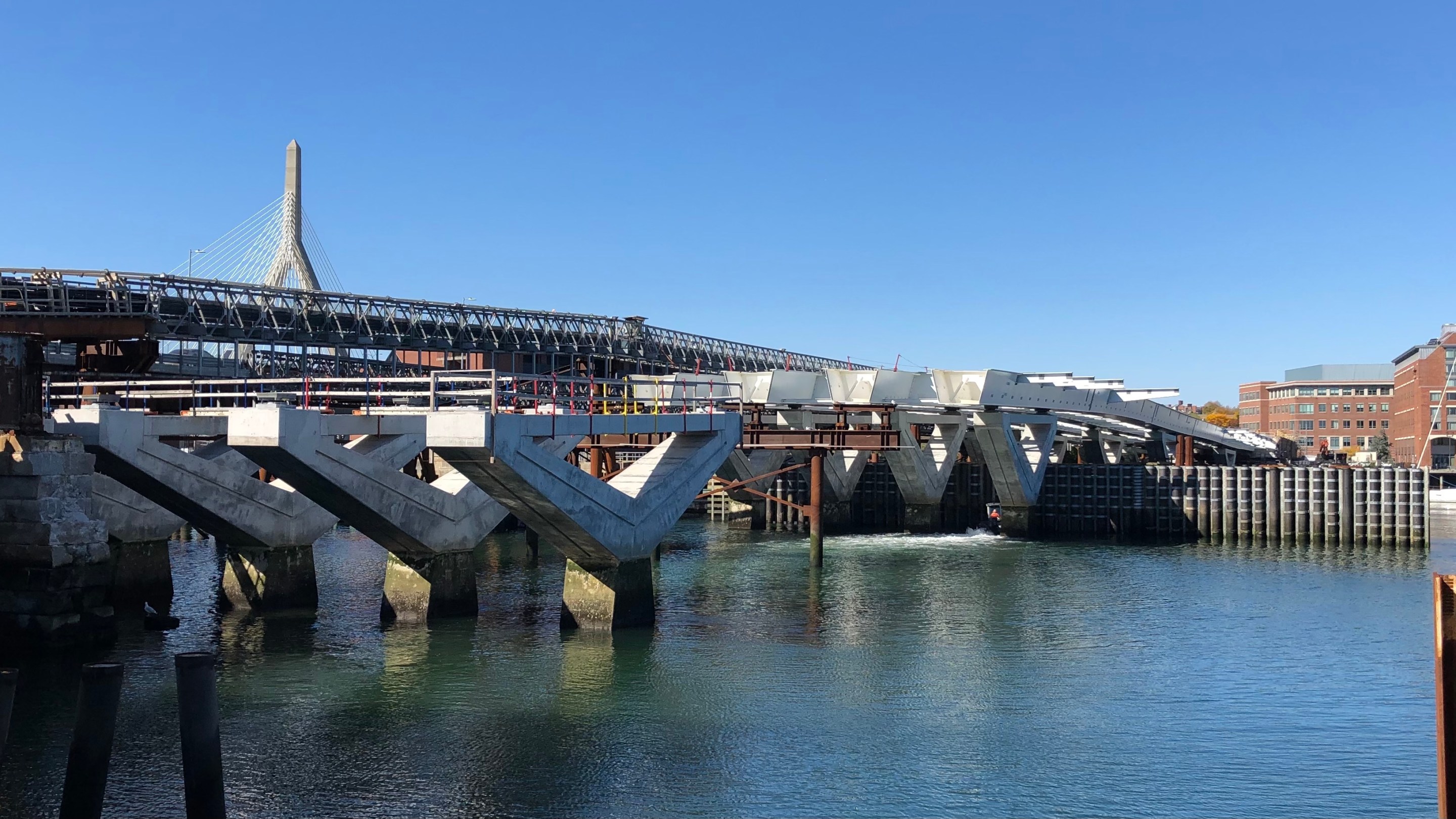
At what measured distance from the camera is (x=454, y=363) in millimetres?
83375

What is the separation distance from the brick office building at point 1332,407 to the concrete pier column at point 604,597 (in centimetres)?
14800

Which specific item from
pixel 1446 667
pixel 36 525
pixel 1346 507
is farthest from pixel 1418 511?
pixel 36 525

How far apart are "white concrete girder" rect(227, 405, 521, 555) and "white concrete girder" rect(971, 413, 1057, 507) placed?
3019 cm

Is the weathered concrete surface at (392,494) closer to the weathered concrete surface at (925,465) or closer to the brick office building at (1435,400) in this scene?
the weathered concrete surface at (925,465)

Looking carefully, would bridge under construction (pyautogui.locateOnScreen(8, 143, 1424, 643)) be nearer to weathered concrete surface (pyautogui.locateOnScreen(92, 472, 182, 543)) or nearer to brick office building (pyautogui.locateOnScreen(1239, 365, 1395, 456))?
weathered concrete surface (pyautogui.locateOnScreen(92, 472, 182, 543))

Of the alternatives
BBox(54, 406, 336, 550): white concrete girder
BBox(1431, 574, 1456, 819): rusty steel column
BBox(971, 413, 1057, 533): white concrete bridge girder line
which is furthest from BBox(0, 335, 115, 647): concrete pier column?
BBox(971, 413, 1057, 533): white concrete bridge girder line

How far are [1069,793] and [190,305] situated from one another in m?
51.9

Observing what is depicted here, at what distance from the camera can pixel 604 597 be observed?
94.3 ft

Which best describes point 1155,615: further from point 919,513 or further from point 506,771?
point 919,513

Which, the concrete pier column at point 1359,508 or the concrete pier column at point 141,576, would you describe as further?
the concrete pier column at point 1359,508

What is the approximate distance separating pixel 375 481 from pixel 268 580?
21.3 feet

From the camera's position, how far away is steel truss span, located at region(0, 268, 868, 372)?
1842 inches

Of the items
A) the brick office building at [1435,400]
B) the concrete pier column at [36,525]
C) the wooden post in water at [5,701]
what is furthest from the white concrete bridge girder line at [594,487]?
the brick office building at [1435,400]

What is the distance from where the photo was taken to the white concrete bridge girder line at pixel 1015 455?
191 ft
